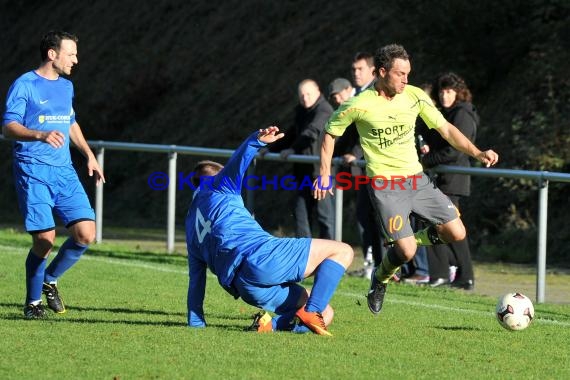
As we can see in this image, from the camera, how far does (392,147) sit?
10203 mm

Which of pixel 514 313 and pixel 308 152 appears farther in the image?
pixel 308 152

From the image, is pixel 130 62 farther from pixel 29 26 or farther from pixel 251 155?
pixel 251 155

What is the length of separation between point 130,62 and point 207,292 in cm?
1731

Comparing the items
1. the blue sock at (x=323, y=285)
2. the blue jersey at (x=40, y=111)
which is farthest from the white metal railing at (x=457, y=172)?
the blue jersey at (x=40, y=111)

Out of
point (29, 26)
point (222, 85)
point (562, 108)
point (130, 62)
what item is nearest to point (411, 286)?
point (562, 108)

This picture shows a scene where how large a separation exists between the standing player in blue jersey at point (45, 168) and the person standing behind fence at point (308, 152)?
4.08 meters

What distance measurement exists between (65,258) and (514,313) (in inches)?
139

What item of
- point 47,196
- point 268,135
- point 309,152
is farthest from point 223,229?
point 309,152

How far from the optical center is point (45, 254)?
32.7 feet

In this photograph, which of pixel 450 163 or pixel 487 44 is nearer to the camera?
pixel 450 163

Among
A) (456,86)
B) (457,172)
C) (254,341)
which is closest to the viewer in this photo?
(254,341)

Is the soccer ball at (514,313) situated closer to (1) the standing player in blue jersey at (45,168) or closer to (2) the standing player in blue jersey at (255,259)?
(2) the standing player in blue jersey at (255,259)

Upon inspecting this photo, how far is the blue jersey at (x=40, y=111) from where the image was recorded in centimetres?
978

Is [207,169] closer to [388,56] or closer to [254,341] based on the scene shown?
[254,341]
